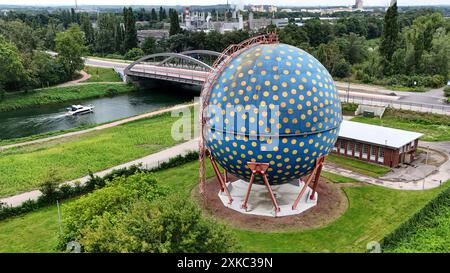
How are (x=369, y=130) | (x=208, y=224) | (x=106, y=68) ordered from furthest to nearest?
(x=106, y=68) → (x=369, y=130) → (x=208, y=224)

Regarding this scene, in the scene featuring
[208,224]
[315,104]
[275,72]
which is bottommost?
[208,224]

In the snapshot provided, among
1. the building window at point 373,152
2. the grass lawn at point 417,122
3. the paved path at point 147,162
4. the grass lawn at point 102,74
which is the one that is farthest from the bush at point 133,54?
the building window at point 373,152

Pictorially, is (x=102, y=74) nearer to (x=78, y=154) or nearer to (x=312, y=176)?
(x=78, y=154)

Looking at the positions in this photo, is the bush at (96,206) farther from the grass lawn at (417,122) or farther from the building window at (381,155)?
the grass lawn at (417,122)

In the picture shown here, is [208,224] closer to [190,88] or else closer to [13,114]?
[13,114]

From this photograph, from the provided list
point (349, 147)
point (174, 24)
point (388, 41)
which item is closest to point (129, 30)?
point (174, 24)
